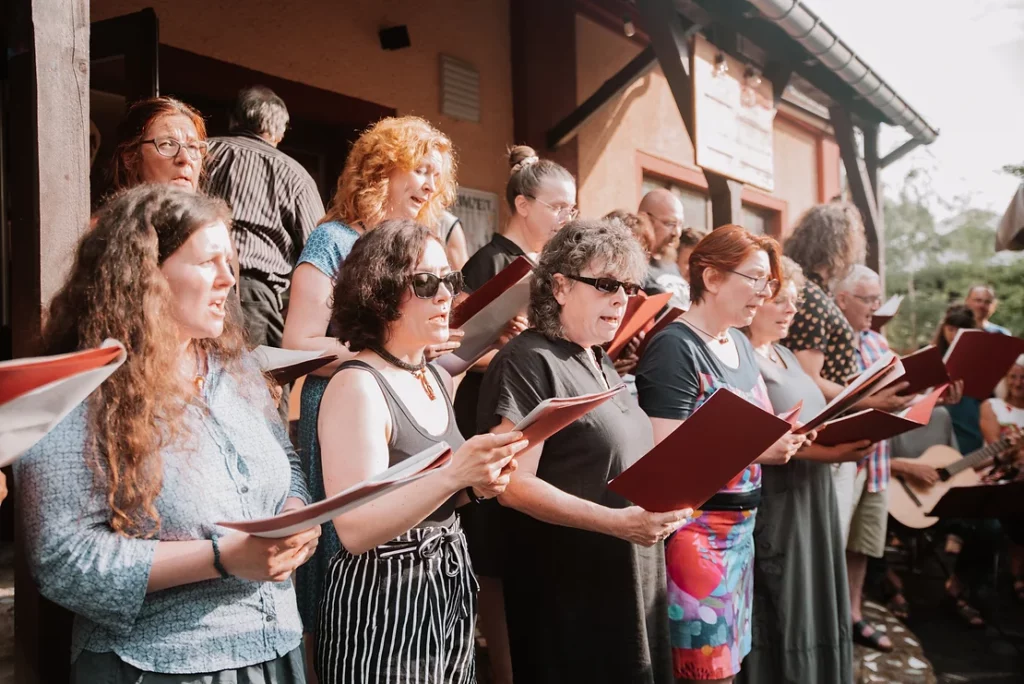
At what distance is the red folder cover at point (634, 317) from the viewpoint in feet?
9.39

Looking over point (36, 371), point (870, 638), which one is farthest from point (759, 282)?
point (870, 638)

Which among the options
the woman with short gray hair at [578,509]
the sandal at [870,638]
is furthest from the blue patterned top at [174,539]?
the sandal at [870,638]

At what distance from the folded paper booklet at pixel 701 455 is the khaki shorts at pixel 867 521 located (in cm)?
270

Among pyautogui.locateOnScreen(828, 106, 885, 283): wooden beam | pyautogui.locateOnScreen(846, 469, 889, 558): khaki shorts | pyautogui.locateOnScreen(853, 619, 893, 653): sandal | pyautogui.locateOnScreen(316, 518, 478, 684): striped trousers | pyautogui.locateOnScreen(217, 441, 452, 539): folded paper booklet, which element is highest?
pyautogui.locateOnScreen(828, 106, 885, 283): wooden beam

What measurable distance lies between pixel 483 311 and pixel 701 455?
0.78 metres

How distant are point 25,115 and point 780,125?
9955 mm

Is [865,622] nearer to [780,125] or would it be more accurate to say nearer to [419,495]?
[419,495]

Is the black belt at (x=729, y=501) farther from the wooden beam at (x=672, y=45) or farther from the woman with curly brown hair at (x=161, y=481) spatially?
the wooden beam at (x=672, y=45)

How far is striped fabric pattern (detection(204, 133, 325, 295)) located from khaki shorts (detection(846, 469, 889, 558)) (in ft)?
10.5

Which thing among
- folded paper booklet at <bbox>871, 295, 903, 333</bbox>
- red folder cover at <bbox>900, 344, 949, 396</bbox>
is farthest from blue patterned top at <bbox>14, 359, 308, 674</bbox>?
folded paper booklet at <bbox>871, 295, 903, 333</bbox>

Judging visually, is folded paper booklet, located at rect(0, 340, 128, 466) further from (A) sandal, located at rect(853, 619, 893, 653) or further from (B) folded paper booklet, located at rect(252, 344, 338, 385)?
(A) sandal, located at rect(853, 619, 893, 653)

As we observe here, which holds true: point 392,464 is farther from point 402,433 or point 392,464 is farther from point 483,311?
point 483,311

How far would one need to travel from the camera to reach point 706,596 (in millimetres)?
2781

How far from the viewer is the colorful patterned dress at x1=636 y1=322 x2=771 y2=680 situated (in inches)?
109
